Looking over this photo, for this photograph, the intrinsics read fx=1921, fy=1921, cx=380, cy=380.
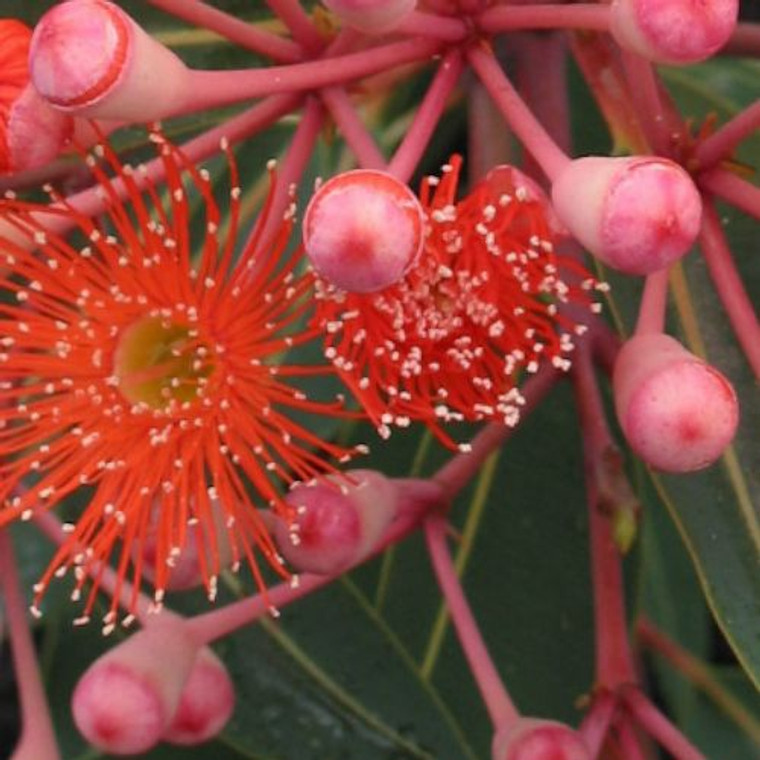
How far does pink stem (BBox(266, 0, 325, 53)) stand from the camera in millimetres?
1145

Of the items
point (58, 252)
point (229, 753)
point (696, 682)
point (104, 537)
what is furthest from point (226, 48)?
point (696, 682)

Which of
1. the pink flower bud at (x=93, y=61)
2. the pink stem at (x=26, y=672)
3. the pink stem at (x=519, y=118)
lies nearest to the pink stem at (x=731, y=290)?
the pink stem at (x=519, y=118)

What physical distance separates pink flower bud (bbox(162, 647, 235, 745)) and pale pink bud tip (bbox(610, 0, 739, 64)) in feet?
1.78

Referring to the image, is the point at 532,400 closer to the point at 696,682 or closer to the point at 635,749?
the point at 635,749

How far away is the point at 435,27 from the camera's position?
3.60ft

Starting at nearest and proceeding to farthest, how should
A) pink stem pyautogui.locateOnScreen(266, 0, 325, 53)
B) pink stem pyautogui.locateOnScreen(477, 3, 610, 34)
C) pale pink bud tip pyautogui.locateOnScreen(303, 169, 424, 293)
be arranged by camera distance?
pale pink bud tip pyautogui.locateOnScreen(303, 169, 424, 293), pink stem pyautogui.locateOnScreen(477, 3, 610, 34), pink stem pyautogui.locateOnScreen(266, 0, 325, 53)

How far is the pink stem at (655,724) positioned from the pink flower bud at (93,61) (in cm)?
50

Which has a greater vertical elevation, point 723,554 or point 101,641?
point 101,641

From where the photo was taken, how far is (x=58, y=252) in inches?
47.5

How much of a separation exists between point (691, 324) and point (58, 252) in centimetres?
42

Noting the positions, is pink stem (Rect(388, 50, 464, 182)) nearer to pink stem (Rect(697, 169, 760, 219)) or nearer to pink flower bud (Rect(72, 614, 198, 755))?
pink stem (Rect(697, 169, 760, 219))

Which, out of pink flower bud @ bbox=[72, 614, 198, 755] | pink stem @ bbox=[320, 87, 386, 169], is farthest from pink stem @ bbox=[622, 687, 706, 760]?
pink stem @ bbox=[320, 87, 386, 169]

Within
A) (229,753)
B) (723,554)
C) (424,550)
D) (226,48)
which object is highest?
(226,48)

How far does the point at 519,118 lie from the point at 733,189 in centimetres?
16
